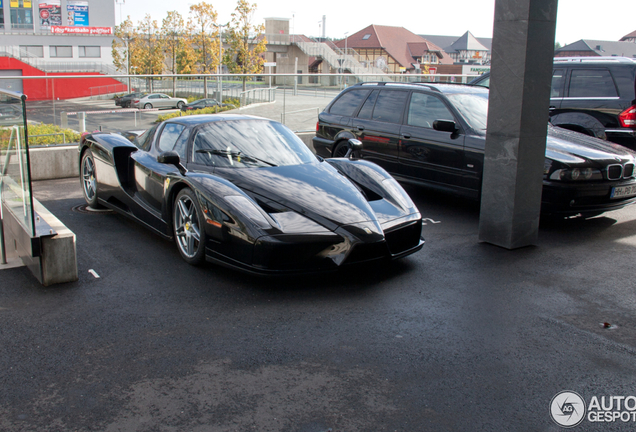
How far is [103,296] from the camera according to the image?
4.74m

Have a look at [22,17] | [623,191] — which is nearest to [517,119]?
[623,191]

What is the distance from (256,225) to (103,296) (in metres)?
1.38

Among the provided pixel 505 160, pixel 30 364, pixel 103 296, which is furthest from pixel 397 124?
pixel 30 364

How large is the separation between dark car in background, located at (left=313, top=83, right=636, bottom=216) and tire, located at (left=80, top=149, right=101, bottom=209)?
3.66 metres

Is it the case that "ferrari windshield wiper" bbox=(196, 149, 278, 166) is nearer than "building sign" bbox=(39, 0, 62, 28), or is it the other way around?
"ferrari windshield wiper" bbox=(196, 149, 278, 166)

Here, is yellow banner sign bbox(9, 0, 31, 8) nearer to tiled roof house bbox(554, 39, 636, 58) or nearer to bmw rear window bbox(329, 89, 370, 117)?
tiled roof house bbox(554, 39, 636, 58)

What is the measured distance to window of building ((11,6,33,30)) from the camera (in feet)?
A: 237

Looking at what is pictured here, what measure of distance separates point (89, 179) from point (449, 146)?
471 cm

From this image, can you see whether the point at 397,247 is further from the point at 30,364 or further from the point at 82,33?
the point at 82,33

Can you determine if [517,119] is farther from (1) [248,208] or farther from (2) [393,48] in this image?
(2) [393,48]

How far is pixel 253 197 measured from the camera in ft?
17.0

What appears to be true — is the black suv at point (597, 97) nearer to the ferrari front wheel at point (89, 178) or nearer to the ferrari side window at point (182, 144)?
the ferrari side window at point (182, 144)

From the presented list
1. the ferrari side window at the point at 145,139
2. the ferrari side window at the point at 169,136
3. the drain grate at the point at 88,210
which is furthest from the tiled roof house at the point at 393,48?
the ferrari side window at the point at 169,136

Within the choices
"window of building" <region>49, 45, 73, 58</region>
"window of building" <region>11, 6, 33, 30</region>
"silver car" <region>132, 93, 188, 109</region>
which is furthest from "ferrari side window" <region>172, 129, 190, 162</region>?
"window of building" <region>11, 6, 33, 30</region>
